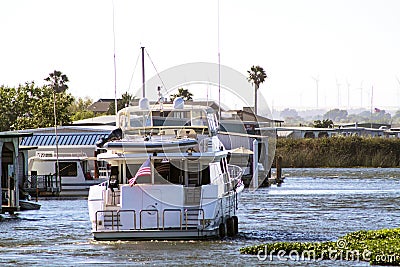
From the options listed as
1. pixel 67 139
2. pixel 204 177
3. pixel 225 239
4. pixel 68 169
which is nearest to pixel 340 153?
pixel 67 139

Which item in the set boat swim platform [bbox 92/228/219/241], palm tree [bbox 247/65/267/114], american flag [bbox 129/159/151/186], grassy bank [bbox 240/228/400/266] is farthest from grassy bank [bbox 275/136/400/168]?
grassy bank [bbox 240/228/400/266]

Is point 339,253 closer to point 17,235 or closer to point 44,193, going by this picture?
point 17,235

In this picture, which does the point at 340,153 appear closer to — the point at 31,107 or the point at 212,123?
the point at 31,107

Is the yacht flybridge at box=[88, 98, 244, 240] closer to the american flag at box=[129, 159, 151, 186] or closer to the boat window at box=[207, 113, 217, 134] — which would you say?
the american flag at box=[129, 159, 151, 186]

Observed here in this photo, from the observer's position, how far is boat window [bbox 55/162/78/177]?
7712 centimetres

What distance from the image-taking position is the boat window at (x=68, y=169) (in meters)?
77.1

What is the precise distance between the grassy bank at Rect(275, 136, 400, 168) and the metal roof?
55.6 m

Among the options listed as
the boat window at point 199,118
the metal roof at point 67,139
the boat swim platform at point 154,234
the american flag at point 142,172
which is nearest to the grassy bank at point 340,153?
the metal roof at point 67,139

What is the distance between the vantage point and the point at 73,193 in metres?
75.4

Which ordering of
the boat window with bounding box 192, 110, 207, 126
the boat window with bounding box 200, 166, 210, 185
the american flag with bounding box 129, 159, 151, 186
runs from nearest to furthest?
the american flag with bounding box 129, 159, 151, 186, the boat window with bounding box 200, 166, 210, 185, the boat window with bounding box 192, 110, 207, 126

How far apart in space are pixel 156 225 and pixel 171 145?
121 inches

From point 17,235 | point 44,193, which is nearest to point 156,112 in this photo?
point 17,235

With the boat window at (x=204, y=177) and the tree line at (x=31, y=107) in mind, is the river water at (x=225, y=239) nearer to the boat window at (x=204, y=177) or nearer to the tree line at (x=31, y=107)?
the boat window at (x=204, y=177)

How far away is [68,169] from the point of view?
77.3 meters
